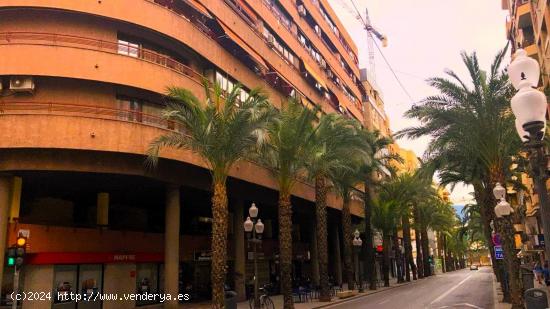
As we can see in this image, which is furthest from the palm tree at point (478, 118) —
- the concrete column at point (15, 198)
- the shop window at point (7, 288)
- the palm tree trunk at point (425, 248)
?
the palm tree trunk at point (425, 248)

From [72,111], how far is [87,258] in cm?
772

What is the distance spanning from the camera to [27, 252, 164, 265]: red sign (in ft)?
73.6

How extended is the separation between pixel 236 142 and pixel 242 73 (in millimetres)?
12581

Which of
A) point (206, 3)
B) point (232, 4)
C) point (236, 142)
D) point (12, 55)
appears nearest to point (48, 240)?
point (12, 55)

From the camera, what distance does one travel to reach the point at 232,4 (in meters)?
30.8

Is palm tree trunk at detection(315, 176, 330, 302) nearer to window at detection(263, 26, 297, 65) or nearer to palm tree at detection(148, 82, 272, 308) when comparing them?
palm tree at detection(148, 82, 272, 308)

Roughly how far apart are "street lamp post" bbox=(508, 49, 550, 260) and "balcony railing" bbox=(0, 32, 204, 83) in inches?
709

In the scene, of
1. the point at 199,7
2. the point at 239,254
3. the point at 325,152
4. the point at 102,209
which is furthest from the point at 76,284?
the point at 199,7

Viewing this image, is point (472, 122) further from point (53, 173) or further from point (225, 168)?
point (53, 173)

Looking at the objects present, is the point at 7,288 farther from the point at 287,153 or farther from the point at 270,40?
the point at 270,40

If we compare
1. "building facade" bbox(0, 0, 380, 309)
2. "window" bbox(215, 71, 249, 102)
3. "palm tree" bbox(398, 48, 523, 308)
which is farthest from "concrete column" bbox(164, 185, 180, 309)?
"palm tree" bbox(398, 48, 523, 308)

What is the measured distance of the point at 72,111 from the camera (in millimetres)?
21375

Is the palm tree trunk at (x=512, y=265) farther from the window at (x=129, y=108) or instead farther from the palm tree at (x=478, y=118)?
the window at (x=129, y=108)

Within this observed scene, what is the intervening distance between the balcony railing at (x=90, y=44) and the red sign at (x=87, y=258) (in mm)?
9562
